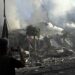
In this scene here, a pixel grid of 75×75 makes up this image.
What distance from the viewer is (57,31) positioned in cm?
2961

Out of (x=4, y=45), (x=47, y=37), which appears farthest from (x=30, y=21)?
(x=4, y=45)

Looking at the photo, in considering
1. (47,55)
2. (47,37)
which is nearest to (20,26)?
(47,37)

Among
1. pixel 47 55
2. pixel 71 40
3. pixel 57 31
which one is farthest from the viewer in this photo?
pixel 57 31

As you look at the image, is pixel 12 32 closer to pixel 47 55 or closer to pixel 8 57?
pixel 47 55

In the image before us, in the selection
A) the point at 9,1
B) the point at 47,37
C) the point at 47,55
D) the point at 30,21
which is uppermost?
the point at 9,1

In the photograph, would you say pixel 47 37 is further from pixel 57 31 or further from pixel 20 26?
pixel 20 26

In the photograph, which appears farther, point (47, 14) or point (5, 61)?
point (47, 14)

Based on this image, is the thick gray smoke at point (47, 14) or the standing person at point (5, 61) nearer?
the standing person at point (5, 61)

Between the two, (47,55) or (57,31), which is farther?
(57,31)

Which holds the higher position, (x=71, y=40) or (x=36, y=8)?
(x=36, y=8)

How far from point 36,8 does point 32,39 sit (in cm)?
1068

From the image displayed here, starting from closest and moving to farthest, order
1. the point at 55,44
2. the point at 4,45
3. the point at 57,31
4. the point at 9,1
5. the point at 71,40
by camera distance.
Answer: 1. the point at 4,45
2. the point at 55,44
3. the point at 71,40
4. the point at 57,31
5. the point at 9,1

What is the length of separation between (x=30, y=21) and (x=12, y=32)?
540 centimetres

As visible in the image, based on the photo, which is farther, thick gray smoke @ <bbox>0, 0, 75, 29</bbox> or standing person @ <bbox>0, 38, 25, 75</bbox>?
thick gray smoke @ <bbox>0, 0, 75, 29</bbox>
